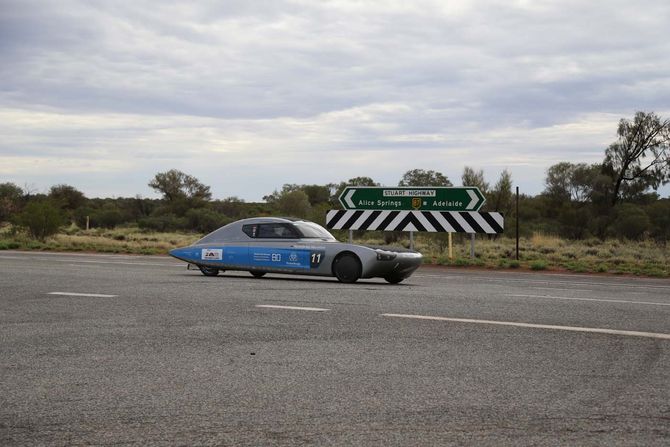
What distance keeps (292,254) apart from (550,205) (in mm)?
46345

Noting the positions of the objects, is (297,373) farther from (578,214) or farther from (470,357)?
(578,214)

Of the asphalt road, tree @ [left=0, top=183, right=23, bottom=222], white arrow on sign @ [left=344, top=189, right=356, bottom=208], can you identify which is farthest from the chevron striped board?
tree @ [left=0, top=183, right=23, bottom=222]

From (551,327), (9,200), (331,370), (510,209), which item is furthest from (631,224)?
(9,200)

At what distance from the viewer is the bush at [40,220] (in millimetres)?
36806

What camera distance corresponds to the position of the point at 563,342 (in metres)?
7.64

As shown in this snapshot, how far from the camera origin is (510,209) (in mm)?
44375

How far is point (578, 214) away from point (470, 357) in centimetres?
4384

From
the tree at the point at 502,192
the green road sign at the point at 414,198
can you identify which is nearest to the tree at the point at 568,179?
the tree at the point at 502,192

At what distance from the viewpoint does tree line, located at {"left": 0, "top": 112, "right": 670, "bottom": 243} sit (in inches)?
1640

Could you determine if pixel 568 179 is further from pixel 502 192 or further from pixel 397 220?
pixel 397 220

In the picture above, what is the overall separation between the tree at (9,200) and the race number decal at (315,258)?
47.3 meters

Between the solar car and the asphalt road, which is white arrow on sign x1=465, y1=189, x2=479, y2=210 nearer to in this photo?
the solar car

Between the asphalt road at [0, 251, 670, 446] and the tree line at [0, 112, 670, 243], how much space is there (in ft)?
73.7

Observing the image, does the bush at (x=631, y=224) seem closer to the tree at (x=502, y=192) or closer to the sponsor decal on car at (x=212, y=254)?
the tree at (x=502, y=192)
